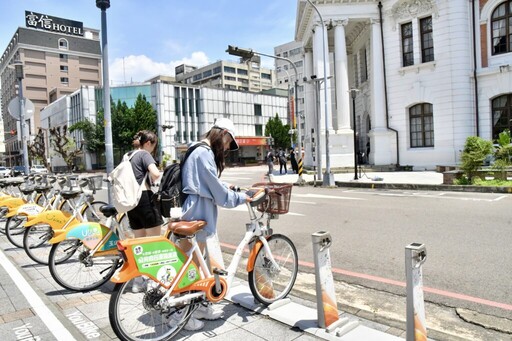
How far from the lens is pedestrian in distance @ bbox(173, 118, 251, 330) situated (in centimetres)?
361

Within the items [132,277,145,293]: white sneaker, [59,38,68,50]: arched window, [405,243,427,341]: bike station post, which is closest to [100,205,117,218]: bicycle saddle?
[132,277,145,293]: white sneaker

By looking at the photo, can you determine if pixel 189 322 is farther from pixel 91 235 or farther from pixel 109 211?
pixel 109 211

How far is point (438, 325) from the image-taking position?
3752 mm

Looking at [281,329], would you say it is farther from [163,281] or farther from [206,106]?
[206,106]

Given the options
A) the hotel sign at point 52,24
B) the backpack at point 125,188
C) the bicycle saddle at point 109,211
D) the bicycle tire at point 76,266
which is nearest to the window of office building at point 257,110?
the hotel sign at point 52,24

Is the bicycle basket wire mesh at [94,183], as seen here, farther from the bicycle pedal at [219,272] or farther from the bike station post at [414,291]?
the bike station post at [414,291]

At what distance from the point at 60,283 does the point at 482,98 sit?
2441 centimetres

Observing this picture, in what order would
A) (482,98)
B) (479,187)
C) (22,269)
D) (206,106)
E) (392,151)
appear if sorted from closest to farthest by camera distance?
(22,269) < (479,187) < (482,98) < (392,151) < (206,106)

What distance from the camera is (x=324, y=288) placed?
11.7ft

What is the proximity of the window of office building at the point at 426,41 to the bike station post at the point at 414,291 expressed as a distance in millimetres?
24381

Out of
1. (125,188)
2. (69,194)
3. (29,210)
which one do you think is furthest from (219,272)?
(29,210)

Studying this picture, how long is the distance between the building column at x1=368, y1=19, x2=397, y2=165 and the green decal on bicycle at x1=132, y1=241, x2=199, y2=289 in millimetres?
23836

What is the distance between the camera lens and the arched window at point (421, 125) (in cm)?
2444

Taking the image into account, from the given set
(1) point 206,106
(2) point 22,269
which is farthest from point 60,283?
(1) point 206,106
